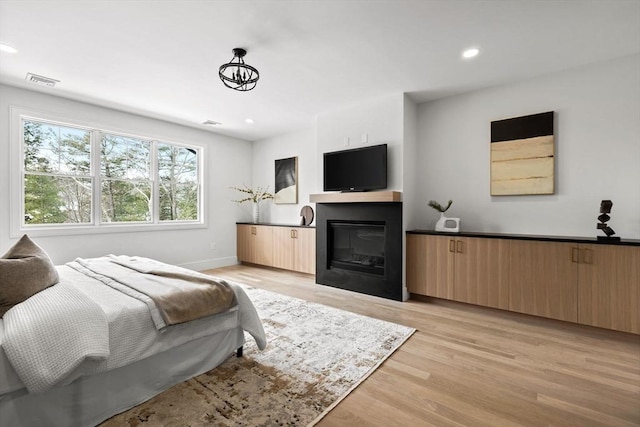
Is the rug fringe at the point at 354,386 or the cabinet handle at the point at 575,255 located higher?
the cabinet handle at the point at 575,255

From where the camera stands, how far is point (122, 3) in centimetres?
214

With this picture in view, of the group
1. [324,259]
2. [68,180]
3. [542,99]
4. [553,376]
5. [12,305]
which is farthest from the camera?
[324,259]

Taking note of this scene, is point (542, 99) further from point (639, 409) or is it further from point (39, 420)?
point (39, 420)

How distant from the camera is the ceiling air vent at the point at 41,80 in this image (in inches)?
129

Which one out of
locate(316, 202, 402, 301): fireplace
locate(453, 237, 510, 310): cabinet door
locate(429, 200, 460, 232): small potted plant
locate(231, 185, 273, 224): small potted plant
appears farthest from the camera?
locate(231, 185, 273, 224): small potted plant

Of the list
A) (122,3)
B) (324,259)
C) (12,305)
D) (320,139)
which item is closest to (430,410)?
(12,305)

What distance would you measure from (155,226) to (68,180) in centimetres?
128

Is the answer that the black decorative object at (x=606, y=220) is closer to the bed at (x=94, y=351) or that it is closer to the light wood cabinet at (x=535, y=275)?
the light wood cabinet at (x=535, y=275)

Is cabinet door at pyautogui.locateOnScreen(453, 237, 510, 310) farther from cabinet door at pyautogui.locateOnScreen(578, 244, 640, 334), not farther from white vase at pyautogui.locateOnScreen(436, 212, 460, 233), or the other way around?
cabinet door at pyautogui.locateOnScreen(578, 244, 640, 334)

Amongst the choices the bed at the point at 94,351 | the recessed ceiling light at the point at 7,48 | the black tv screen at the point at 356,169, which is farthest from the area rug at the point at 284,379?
the recessed ceiling light at the point at 7,48

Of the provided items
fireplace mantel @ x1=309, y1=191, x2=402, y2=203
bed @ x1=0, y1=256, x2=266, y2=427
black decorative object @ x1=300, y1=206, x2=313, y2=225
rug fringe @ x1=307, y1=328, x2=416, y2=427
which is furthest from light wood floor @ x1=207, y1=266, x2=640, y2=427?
black decorative object @ x1=300, y1=206, x2=313, y2=225

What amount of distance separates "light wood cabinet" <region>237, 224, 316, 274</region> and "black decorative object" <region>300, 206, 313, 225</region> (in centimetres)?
32

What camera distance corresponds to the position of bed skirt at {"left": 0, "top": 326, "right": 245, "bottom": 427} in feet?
4.47

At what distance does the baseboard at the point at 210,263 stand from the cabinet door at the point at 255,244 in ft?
0.59
